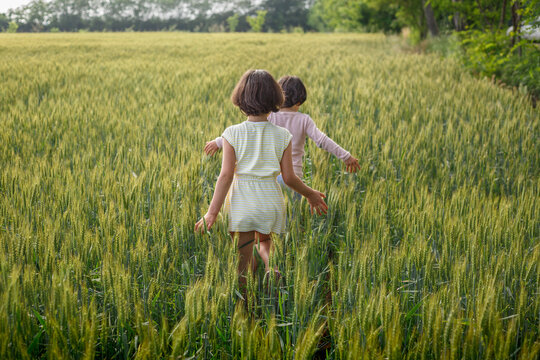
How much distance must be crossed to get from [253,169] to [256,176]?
0.11 feet

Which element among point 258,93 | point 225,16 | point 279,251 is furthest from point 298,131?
point 225,16

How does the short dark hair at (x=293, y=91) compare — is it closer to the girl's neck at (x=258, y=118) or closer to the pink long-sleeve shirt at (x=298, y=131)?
the pink long-sleeve shirt at (x=298, y=131)

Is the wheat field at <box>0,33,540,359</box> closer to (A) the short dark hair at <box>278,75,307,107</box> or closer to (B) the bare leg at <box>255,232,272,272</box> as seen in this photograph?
(B) the bare leg at <box>255,232,272,272</box>

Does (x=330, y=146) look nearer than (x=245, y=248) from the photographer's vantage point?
No

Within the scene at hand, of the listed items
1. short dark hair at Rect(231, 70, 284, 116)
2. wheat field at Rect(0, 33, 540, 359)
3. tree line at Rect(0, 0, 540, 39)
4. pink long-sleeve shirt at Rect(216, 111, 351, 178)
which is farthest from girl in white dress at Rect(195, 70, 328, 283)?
tree line at Rect(0, 0, 540, 39)

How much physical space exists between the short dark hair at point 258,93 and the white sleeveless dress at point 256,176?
0.08 metres

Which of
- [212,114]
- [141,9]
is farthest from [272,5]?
[212,114]

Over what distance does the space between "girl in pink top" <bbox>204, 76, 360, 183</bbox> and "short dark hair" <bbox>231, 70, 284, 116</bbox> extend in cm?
47

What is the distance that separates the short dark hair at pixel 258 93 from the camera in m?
1.87

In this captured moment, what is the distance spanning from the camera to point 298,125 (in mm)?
2445

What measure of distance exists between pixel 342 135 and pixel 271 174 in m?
1.89

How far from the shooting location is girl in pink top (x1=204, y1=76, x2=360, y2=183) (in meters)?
2.38

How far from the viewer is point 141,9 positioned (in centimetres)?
6925

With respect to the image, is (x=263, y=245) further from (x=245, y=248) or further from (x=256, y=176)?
(x=256, y=176)
